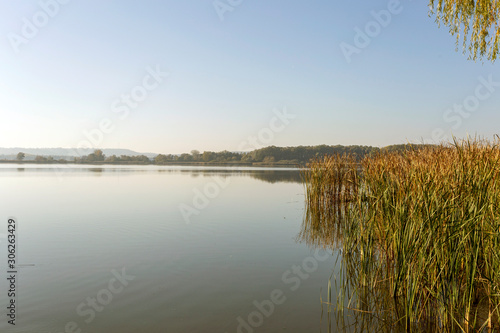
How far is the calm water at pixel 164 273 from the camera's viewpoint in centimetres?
379

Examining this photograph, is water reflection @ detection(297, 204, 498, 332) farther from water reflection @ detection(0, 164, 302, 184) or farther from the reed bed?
water reflection @ detection(0, 164, 302, 184)

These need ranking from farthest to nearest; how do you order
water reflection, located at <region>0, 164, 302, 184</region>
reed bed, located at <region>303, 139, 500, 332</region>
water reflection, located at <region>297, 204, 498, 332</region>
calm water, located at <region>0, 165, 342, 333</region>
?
water reflection, located at <region>0, 164, 302, 184</region>
calm water, located at <region>0, 165, 342, 333</region>
water reflection, located at <region>297, 204, 498, 332</region>
reed bed, located at <region>303, 139, 500, 332</region>

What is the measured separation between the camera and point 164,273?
529 cm

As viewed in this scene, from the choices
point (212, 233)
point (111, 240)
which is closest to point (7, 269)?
point (111, 240)

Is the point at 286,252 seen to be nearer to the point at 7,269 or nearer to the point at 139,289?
the point at 139,289

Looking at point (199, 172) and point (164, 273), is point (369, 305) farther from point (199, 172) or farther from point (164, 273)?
point (199, 172)

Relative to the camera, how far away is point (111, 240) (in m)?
7.30

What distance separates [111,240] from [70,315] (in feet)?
11.6

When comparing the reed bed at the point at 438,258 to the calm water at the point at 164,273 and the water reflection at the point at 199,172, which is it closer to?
the calm water at the point at 164,273

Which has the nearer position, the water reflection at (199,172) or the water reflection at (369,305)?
the water reflection at (369,305)

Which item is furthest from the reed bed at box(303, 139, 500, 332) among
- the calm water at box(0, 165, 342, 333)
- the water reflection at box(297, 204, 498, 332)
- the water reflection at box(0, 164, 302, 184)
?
the water reflection at box(0, 164, 302, 184)

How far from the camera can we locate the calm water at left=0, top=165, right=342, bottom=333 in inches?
149

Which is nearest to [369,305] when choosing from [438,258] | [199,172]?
[438,258]

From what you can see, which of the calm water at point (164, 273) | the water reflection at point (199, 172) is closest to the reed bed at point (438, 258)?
the calm water at point (164, 273)
